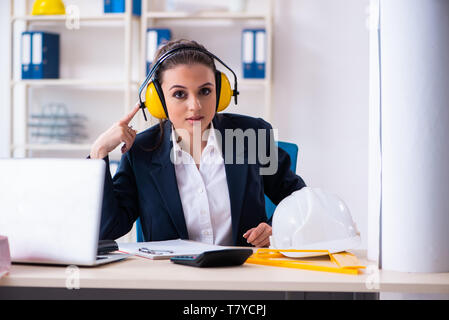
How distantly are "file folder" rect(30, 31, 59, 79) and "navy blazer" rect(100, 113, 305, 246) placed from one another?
2.17 meters

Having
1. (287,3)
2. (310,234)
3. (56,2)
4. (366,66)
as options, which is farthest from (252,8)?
(310,234)

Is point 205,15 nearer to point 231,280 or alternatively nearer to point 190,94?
point 190,94

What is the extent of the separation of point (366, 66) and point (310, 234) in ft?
9.15

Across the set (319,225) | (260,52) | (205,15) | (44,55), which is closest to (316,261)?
(319,225)

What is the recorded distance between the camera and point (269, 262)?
1.14m

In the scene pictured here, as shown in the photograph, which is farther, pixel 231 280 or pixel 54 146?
pixel 54 146

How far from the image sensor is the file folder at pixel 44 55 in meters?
3.69

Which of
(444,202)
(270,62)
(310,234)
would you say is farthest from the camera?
(270,62)

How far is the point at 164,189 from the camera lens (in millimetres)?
1718

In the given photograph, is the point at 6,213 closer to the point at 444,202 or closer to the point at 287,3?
the point at 444,202

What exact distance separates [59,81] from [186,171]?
2275 millimetres

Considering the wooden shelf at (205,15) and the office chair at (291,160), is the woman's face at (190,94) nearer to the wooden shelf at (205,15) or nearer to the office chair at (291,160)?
the office chair at (291,160)

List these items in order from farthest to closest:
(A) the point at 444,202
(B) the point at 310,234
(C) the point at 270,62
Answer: (C) the point at 270,62, (B) the point at 310,234, (A) the point at 444,202

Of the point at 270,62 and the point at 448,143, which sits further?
the point at 270,62
